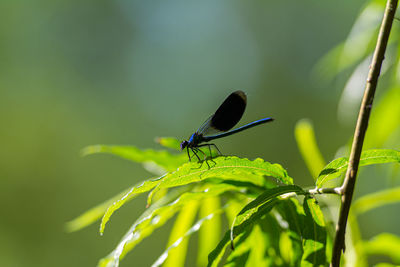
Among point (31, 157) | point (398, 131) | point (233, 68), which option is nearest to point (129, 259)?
point (31, 157)

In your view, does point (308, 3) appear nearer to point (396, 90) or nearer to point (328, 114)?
point (328, 114)

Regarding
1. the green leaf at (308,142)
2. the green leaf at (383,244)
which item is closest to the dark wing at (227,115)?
the green leaf at (308,142)

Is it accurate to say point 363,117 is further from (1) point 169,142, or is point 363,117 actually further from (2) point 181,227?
(2) point 181,227

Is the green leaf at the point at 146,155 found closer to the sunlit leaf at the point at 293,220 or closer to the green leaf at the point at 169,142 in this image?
the green leaf at the point at 169,142

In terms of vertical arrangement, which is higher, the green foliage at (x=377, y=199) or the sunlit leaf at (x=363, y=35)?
the sunlit leaf at (x=363, y=35)

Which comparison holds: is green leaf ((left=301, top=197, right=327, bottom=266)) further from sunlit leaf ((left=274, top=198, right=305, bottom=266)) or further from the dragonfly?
the dragonfly

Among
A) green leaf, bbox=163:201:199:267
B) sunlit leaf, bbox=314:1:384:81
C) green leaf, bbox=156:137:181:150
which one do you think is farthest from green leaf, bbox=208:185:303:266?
sunlit leaf, bbox=314:1:384:81
